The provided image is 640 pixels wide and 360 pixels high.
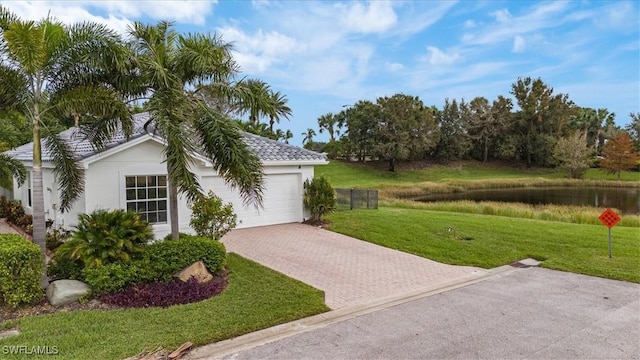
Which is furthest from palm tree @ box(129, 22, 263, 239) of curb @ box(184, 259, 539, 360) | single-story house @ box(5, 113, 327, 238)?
curb @ box(184, 259, 539, 360)

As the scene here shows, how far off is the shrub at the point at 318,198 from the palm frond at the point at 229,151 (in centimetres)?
765

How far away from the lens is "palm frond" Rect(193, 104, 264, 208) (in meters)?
7.61

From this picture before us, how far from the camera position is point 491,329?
6.01 m

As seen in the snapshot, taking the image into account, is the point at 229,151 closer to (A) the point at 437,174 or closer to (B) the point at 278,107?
(B) the point at 278,107

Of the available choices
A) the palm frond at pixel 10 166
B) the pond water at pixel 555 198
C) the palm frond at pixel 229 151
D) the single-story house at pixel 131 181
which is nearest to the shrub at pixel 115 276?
the palm frond at pixel 229 151

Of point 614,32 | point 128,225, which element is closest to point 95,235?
point 128,225

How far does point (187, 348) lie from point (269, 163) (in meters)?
9.66

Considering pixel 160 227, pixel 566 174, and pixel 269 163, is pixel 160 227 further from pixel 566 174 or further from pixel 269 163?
pixel 566 174

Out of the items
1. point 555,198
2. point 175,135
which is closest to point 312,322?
point 175,135

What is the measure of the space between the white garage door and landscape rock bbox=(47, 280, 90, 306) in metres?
7.04

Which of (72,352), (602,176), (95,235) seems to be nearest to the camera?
A: (72,352)

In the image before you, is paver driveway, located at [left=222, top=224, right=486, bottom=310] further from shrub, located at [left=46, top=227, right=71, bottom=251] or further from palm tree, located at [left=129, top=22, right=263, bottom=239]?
shrub, located at [left=46, top=227, right=71, bottom=251]

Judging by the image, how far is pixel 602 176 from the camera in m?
49.3

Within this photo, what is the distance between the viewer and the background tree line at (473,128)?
4859 centimetres
